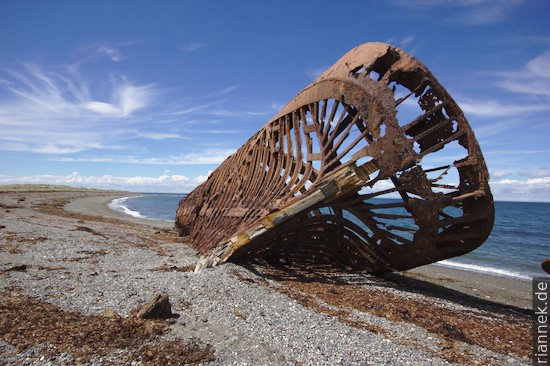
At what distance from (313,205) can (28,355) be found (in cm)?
488

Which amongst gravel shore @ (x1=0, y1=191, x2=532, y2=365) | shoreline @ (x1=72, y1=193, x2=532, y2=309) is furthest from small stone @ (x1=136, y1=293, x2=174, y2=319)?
shoreline @ (x1=72, y1=193, x2=532, y2=309)

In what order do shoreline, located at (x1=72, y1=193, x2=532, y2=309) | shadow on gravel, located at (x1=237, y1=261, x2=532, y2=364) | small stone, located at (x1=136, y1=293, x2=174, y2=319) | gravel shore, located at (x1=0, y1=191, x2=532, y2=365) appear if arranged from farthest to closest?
1. shoreline, located at (x1=72, y1=193, x2=532, y2=309)
2. shadow on gravel, located at (x1=237, y1=261, x2=532, y2=364)
3. small stone, located at (x1=136, y1=293, x2=174, y2=319)
4. gravel shore, located at (x1=0, y1=191, x2=532, y2=365)

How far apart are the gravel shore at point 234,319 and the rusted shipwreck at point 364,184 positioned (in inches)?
29.1

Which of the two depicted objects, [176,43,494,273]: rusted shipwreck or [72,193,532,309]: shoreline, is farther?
[72,193,532,309]: shoreline

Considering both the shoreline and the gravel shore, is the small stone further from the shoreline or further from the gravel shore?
the shoreline

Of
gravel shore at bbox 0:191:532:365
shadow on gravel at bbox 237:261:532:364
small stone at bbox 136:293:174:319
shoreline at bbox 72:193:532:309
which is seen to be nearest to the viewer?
gravel shore at bbox 0:191:532:365

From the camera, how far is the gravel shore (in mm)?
3951

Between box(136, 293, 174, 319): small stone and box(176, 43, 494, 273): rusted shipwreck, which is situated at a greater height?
box(176, 43, 494, 273): rusted shipwreck

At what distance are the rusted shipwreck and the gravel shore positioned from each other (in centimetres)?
74

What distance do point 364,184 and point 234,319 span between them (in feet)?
11.3

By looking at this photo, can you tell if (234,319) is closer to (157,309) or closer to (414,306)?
(157,309)

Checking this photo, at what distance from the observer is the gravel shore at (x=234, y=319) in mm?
3951

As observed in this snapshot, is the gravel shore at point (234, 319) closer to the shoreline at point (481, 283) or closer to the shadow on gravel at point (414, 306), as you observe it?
the shadow on gravel at point (414, 306)

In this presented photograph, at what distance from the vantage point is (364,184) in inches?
267
